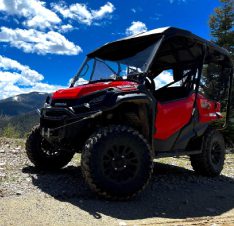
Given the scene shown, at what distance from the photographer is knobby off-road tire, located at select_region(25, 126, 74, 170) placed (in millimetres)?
7707

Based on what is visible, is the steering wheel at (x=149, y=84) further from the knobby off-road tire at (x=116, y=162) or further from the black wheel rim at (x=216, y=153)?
the black wheel rim at (x=216, y=153)

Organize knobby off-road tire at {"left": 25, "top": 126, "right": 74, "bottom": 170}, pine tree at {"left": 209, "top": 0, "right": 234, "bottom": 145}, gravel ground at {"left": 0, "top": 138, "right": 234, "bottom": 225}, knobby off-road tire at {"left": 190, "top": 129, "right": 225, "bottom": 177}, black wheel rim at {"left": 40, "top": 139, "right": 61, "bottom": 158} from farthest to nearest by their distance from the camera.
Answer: pine tree at {"left": 209, "top": 0, "right": 234, "bottom": 145}, knobby off-road tire at {"left": 190, "top": 129, "right": 225, "bottom": 177}, black wheel rim at {"left": 40, "top": 139, "right": 61, "bottom": 158}, knobby off-road tire at {"left": 25, "top": 126, "right": 74, "bottom": 170}, gravel ground at {"left": 0, "top": 138, "right": 234, "bottom": 225}

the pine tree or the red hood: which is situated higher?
the pine tree

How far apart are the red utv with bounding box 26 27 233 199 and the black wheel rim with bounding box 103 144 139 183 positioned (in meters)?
0.01

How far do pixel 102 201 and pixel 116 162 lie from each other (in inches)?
23.8

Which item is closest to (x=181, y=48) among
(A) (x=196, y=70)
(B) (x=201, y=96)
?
(A) (x=196, y=70)

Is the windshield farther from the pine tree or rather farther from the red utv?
the pine tree

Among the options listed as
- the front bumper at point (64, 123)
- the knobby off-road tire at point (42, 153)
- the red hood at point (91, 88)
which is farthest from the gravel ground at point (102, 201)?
the red hood at point (91, 88)

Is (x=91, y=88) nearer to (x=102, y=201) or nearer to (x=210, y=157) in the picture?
(x=102, y=201)

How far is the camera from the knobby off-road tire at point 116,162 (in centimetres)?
559

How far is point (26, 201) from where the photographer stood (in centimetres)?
539

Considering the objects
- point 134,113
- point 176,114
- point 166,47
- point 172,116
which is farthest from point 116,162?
point 166,47

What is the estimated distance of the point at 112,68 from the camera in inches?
297

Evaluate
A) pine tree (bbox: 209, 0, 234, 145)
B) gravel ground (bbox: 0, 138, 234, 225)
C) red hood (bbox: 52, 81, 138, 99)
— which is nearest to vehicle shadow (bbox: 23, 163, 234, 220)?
gravel ground (bbox: 0, 138, 234, 225)
